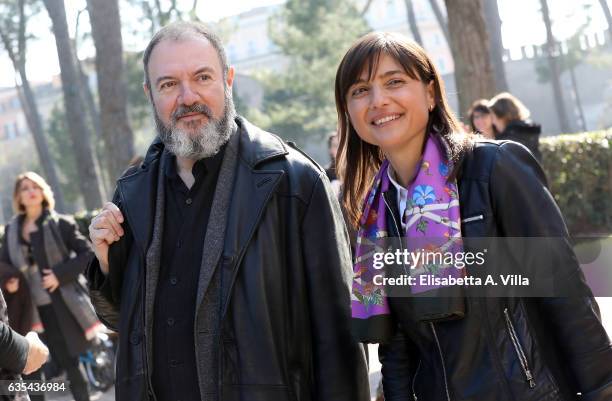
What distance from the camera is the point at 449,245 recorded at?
8.47ft

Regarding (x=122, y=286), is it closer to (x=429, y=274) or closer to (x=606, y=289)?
(x=429, y=274)

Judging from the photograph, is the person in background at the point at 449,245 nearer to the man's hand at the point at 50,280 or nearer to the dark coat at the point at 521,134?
the dark coat at the point at 521,134

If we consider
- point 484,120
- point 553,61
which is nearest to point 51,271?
point 484,120

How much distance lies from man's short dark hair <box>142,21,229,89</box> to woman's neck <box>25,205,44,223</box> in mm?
4589

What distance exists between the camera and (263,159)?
10.3 feet

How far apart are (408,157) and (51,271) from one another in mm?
5256

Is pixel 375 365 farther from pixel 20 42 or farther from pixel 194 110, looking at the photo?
pixel 20 42

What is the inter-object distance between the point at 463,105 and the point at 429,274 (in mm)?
9119

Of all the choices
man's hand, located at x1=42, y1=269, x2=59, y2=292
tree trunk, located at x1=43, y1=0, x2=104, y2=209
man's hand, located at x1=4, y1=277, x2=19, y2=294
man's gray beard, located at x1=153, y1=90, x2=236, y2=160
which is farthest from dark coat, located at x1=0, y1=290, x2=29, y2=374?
tree trunk, located at x1=43, y1=0, x2=104, y2=209

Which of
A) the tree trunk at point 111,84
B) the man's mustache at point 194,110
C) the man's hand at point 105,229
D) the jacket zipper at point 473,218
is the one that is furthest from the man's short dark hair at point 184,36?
the tree trunk at point 111,84

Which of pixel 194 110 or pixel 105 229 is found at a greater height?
pixel 194 110

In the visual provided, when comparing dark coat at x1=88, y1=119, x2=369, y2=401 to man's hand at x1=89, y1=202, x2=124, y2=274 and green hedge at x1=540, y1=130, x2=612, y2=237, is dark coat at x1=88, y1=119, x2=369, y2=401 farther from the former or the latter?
green hedge at x1=540, y1=130, x2=612, y2=237

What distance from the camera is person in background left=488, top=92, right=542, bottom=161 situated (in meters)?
7.06

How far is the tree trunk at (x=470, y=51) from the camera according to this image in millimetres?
11141
